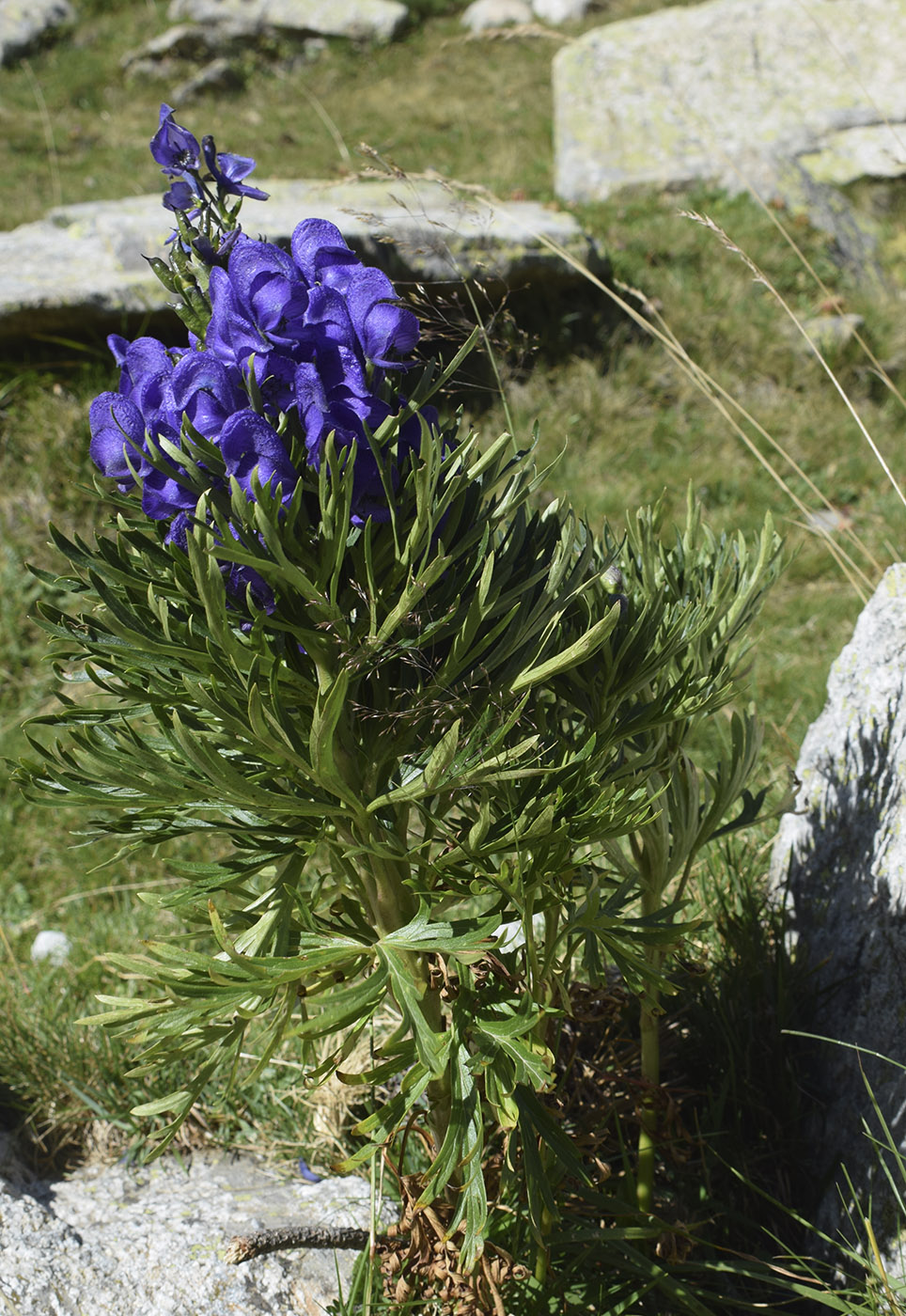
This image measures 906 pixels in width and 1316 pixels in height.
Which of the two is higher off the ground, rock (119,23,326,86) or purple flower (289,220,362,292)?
purple flower (289,220,362,292)

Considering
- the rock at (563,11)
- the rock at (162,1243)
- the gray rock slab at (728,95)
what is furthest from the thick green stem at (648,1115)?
the rock at (563,11)

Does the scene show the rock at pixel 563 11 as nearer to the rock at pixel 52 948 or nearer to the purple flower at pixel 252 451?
the rock at pixel 52 948

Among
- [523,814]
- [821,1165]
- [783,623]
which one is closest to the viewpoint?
[523,814]

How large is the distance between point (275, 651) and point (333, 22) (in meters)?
13.6

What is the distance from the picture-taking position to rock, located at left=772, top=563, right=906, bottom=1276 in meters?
1.96

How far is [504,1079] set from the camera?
4.67ft

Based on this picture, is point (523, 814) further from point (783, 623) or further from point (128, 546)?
point (783, 623)

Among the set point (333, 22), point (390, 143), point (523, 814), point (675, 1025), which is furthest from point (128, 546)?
point (333, 22)

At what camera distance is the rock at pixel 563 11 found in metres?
13.1

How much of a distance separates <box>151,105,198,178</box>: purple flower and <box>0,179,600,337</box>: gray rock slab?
3197 millimetres

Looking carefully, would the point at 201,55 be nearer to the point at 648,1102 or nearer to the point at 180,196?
the point at 180,196

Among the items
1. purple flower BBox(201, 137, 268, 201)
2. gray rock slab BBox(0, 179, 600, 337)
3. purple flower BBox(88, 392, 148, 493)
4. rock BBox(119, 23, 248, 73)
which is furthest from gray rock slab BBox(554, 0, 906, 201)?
purple flower BBox(88, 392, 148, 493)

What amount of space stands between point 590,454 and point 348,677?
4245 mm

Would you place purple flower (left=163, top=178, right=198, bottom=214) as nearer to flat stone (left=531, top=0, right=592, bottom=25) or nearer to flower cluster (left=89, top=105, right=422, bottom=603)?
flower cluster (left=89, top=105, right=422, bottom=603)
